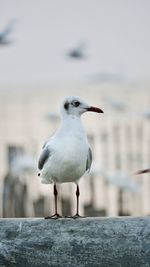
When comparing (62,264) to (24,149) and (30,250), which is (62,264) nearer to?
(30,250)

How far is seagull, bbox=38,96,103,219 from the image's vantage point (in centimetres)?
518

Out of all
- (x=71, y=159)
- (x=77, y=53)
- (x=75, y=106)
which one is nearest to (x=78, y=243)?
(x=71, y=159)

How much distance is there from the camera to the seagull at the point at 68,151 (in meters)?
5.18

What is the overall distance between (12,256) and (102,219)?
429 mm

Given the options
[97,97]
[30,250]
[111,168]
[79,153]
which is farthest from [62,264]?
[97,97]

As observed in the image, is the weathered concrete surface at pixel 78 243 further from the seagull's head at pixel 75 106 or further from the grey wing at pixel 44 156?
the seagull's head at pixel 75 106

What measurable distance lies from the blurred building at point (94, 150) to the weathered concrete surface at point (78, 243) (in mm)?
4758

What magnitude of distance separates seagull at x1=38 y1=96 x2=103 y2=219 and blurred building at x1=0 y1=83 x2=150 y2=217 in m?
4.45

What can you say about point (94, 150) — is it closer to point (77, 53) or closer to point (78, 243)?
point (77, 53)

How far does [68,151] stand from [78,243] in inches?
19.4

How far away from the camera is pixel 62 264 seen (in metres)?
4.85

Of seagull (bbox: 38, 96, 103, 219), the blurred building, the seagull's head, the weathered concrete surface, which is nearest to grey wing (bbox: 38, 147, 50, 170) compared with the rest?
seagull (bbox: 38, 96, 103, 219)

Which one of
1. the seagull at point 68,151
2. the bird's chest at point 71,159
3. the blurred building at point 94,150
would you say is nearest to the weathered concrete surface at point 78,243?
the seagull at point 68,151

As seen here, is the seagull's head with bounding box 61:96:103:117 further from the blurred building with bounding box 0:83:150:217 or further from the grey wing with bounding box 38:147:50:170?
the blurred building with bounding box 0:83:150:217
